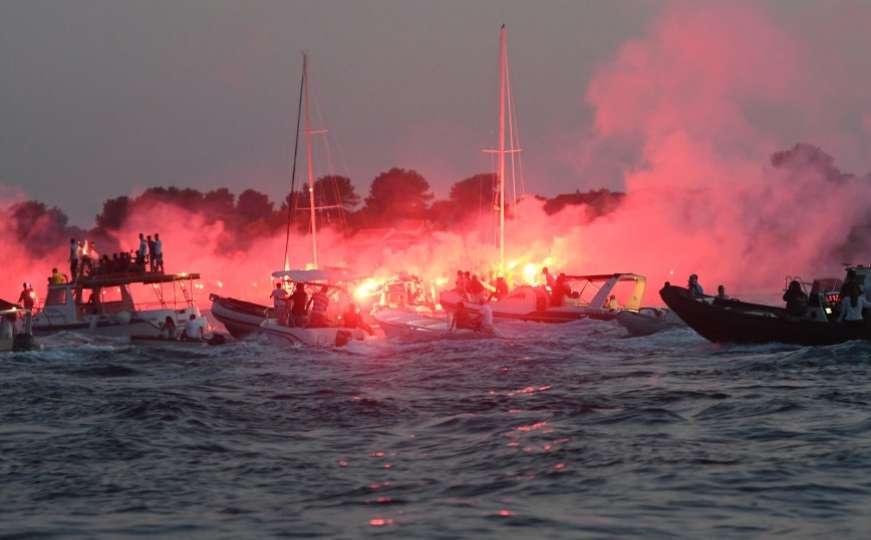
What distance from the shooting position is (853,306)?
1296 inches

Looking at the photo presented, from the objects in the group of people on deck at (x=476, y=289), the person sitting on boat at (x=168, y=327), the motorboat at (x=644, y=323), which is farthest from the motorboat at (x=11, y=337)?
the motorboat at (x=644, y=323)

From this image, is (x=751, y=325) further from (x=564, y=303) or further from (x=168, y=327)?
(x=168, y=327)

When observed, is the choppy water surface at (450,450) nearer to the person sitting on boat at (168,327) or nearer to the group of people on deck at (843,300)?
the group of people on deck at (843,300)

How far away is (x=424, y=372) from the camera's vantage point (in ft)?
102

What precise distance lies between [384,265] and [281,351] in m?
80.2

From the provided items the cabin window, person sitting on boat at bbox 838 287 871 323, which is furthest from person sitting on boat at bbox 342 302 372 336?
person sitting on boat at bbox 838 287 871 323

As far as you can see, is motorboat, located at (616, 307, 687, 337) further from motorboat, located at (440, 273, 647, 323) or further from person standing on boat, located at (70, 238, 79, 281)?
person standing on boat, located at (70, 238, 79, 281)

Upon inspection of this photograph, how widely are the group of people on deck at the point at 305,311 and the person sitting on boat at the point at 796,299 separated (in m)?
14.0

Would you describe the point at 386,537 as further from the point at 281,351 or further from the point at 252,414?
the point at 281,351

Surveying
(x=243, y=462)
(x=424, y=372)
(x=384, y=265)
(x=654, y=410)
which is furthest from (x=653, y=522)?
(x=384, y=265)

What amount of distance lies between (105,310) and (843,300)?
2765 centimetres

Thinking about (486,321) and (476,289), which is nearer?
(486,321)

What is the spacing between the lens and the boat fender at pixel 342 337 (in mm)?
39409

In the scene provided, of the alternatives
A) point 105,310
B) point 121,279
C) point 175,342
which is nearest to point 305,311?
point 175,342
